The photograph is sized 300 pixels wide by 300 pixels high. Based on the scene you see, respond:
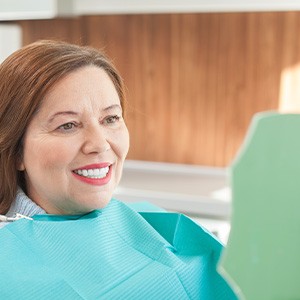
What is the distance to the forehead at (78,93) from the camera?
0.94 metres

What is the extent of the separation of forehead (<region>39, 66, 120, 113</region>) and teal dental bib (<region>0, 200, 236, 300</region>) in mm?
198

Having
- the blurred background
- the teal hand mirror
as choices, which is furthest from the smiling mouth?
the blurred background

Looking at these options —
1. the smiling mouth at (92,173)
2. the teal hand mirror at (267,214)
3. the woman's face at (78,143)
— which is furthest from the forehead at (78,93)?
the teal hand mirror at (267,214)

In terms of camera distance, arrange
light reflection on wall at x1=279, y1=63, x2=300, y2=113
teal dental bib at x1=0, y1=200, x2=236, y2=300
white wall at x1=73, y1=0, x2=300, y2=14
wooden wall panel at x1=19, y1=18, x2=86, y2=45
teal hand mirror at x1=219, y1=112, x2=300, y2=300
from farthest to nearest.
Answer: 1. wooden wall panel at x1=19, y1=18, x2=86, y2=45
2. light reflection on wall at x1=279, y1=63, x2=300, y2=113
3. white wall at x1=73, y1=0, x2=300, y2=14
4. teal dental bib at x1=0, y1=200, x2=236, y2=300
5. teal hand mirror at x1=219, y1=112, x2=300, y2=300

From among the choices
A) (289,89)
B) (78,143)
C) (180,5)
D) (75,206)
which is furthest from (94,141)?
(289,89)

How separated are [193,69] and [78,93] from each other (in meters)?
2.25

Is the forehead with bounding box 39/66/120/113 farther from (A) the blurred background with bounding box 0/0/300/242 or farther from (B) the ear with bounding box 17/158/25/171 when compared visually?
(A) the blurred background with bounding box 0/0/300/242

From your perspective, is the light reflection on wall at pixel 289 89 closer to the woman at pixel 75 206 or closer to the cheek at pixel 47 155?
the woman at pixel 75 206

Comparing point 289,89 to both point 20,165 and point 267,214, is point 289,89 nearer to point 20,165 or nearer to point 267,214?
point 20,165

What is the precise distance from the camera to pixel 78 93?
941 mm

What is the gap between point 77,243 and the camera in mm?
904

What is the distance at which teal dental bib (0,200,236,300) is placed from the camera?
83cm

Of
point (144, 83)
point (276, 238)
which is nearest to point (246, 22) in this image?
point (144, 83)

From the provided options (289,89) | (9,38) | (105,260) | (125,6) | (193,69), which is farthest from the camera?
(9,38)
